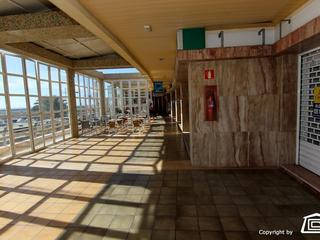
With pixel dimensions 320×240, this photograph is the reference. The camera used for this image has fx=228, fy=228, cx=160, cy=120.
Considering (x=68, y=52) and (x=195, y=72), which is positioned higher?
(x=68, y=52)

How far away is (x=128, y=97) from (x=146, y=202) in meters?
15.0

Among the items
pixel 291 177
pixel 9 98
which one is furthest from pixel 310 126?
pixel 9 98

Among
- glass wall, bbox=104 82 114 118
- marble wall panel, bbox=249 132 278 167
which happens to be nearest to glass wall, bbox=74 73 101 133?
glass wall, bbox=104 82 114 118

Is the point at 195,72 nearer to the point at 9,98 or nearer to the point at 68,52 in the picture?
the point at 9,98

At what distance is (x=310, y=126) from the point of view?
4.04m

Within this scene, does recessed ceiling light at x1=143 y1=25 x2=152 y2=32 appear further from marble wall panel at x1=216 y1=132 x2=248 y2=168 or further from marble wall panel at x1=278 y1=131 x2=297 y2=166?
marble wall panel at x1=278 y1=131 x2=297 y2=166

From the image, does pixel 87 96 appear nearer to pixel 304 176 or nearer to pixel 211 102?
pixel 211 102

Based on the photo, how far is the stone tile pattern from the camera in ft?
14.5

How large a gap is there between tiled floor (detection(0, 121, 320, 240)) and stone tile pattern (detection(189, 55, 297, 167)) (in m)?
0.43

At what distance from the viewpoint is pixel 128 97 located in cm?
1777

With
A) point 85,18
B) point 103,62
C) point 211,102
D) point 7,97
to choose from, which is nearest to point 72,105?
point 103,62

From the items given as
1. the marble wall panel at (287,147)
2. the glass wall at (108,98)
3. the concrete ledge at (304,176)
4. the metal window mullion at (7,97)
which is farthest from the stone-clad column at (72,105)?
the concrete ledge at (304,176)

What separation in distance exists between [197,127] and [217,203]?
1815 millimetres

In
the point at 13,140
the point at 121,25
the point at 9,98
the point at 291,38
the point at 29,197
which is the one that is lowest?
the point at 29,197
